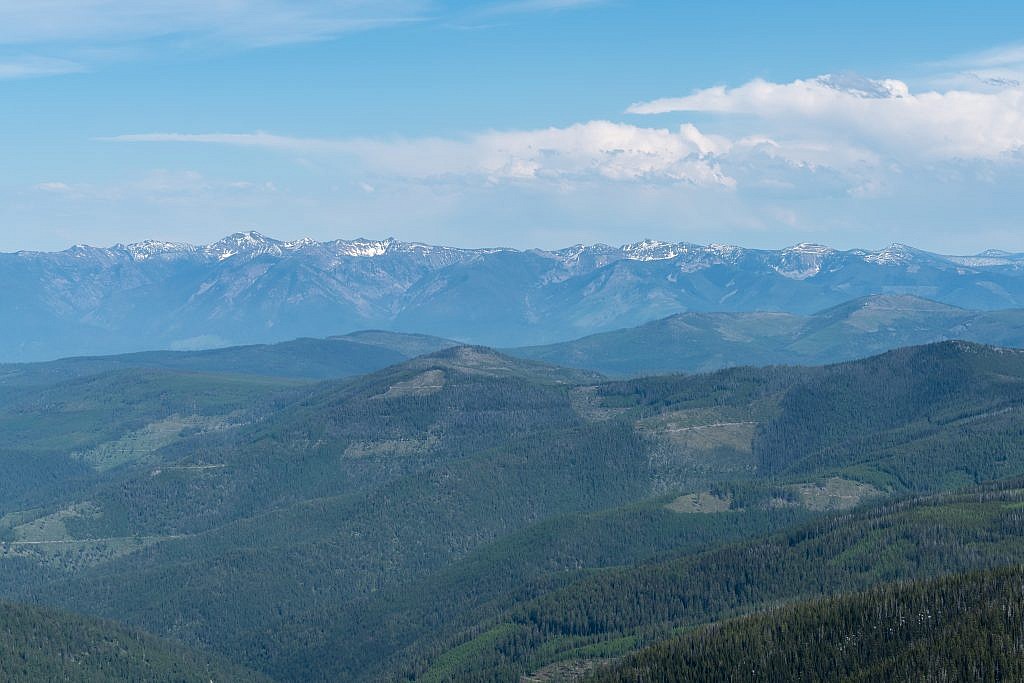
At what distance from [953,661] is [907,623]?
15889mm

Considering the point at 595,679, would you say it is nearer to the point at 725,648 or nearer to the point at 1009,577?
the point at 725,648

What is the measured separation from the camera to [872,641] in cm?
15550

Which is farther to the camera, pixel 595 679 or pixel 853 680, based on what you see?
pixel 595 679

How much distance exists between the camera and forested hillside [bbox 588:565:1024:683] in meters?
141

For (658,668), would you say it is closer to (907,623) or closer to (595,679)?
(595,679)

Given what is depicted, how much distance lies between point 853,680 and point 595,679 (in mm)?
43183

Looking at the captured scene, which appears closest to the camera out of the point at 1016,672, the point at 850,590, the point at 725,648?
the point at 1016,672

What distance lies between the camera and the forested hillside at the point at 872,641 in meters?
141

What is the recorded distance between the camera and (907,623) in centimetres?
15562

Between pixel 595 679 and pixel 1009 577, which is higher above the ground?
pixel 1009 577

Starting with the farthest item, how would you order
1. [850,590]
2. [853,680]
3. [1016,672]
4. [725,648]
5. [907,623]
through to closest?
[850,590], [725,648], [907,623], [853,680], [1016,672]

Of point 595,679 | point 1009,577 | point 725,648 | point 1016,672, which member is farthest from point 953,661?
point 595,679

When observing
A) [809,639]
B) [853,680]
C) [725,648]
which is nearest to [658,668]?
[725,648]

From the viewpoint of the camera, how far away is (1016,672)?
134625 mm
